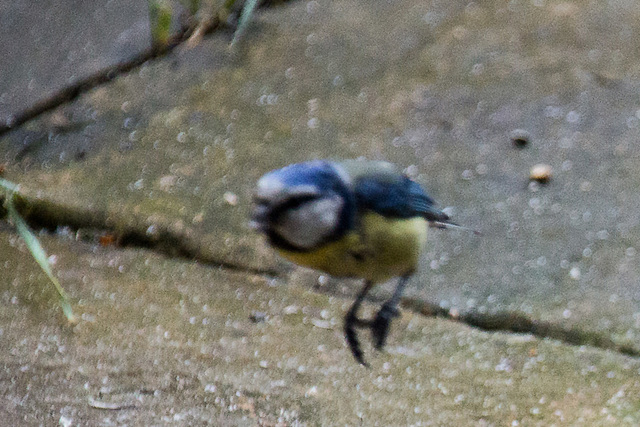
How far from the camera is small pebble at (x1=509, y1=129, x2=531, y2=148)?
8.80ft

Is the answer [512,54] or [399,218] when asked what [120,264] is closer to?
[399,218]

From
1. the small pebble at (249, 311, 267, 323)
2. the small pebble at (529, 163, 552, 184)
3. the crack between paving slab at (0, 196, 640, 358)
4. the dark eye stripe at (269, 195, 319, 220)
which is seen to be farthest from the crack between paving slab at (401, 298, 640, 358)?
the dark eye stripe at (269, 195, 319, 220)

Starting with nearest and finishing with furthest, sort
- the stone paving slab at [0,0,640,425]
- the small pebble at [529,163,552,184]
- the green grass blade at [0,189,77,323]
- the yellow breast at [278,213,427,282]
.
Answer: the yellow breast at [278,213,427,282] < the green grass blade at [0,189,77,323] < the stone paving slab at [0,0,640,425] < the small pebble at [529,163,552,184]

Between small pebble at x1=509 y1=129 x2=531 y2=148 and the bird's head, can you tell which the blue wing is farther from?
small pebble at x1=509 y1=129 x2=531 y2=148

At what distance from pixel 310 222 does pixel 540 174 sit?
1710mm

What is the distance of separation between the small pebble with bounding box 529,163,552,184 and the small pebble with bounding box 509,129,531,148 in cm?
15

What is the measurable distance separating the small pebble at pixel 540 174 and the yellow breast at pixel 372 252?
1276 millimetres

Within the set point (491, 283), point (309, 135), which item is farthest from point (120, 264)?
point (491, 283)

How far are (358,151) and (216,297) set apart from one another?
0.80 meters

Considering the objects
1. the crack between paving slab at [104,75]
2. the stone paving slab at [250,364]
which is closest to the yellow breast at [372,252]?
the stone paving slab at [250,364]

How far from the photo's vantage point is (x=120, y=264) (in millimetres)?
2191

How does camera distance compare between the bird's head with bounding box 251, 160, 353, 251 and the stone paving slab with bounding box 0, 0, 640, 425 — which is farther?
the stone paving slab with bounding box 0, 0, 640, 425

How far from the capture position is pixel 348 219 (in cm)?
107

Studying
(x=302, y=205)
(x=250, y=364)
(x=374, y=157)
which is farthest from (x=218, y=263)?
(x=302, y=205)
